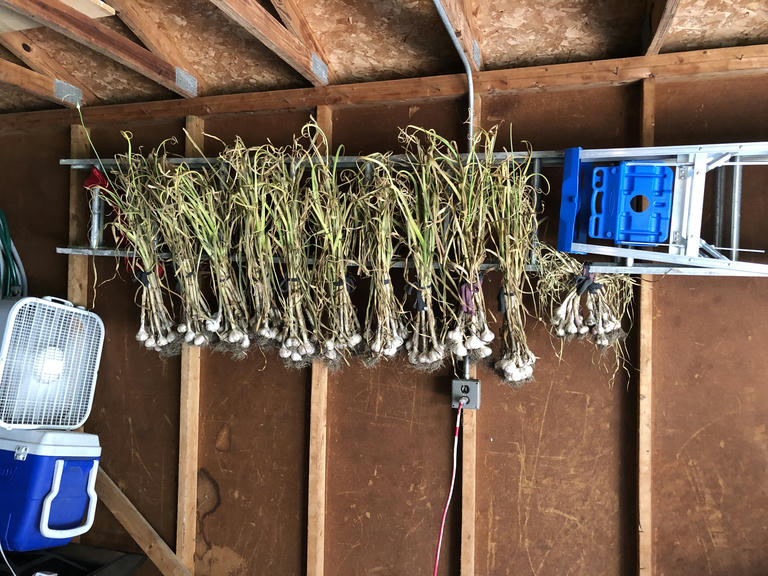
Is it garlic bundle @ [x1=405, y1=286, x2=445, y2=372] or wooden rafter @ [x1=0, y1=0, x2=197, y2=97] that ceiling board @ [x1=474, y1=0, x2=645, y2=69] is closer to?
garlic bundle @ [x1=405, y1=286, x2=445, y2=372]

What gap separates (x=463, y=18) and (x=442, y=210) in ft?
2.25

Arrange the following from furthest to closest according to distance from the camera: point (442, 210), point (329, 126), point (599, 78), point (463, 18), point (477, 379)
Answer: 1. point (329, 126)
2. point (477, 379)
3. point (599, 78)
4. point (463, 18)
5. point (442, 210)

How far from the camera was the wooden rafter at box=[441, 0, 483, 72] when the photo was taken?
1.70 metres

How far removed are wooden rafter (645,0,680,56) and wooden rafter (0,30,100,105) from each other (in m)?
2.39

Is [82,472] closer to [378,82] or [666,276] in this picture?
[378,82]

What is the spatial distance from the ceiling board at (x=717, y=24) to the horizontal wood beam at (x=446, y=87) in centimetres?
8

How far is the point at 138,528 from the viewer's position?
7.73 ft

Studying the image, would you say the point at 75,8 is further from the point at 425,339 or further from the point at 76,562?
the point at 76,562

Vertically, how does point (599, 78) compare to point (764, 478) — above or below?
above

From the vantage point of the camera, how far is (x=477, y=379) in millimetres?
2066

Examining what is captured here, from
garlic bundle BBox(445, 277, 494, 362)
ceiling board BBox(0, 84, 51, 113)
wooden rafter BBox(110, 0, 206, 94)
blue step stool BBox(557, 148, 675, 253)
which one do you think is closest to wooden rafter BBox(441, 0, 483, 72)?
blue step stool BBox(557, 148, 675, 253)

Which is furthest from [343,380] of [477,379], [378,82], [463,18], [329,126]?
[463,18]

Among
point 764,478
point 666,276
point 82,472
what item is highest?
point 666,276

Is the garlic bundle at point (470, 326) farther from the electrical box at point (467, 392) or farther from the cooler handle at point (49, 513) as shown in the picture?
the cooler handle at point (49, 513)
